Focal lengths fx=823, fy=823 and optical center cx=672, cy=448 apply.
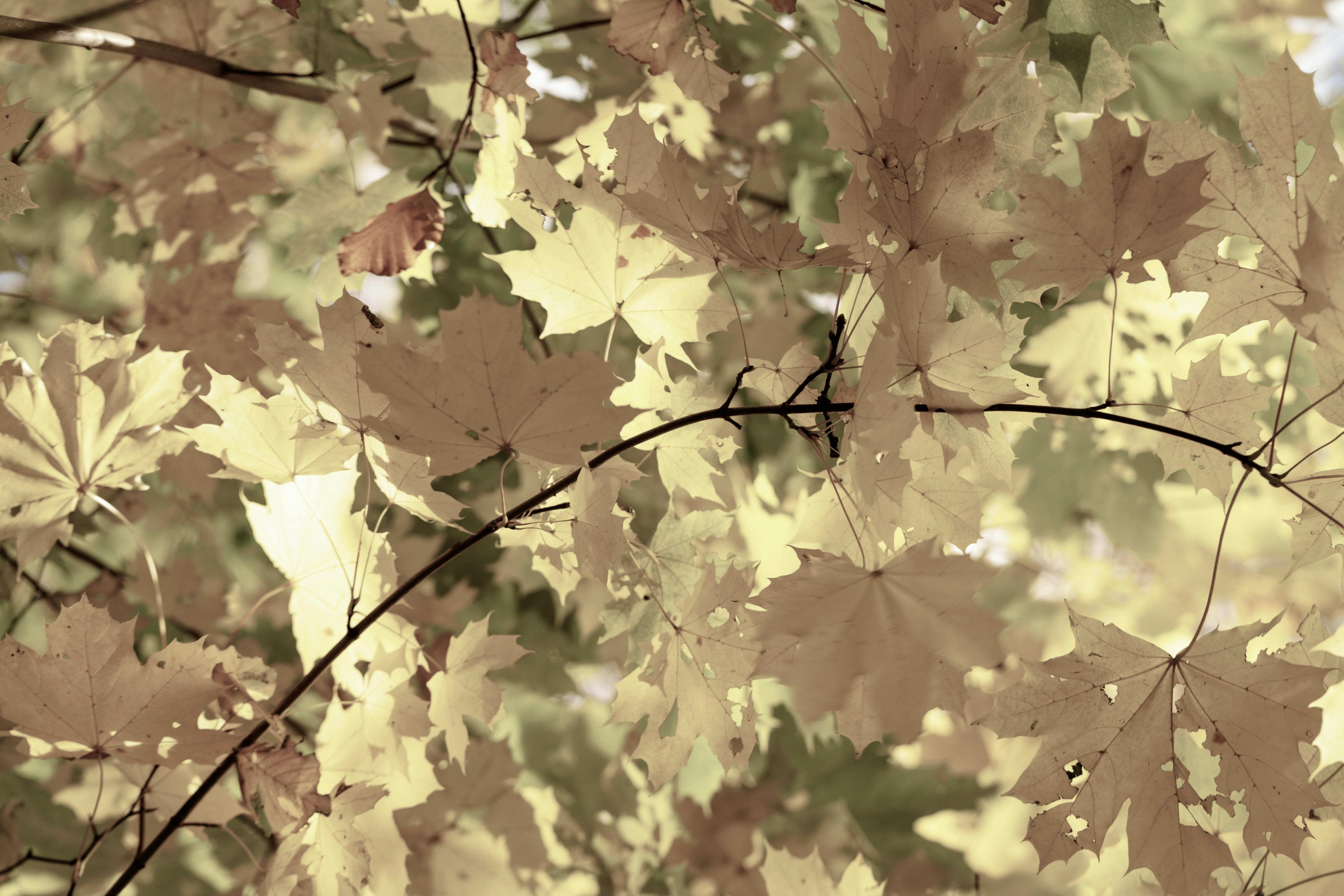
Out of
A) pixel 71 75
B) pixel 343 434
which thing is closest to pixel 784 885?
pixel 343 434

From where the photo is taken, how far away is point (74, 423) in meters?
0.81

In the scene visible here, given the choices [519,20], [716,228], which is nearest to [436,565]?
[716,228]

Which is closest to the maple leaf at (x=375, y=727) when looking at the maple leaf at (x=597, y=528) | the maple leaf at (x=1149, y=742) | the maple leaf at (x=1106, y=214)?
the maple leaf at (x=597, y=528)

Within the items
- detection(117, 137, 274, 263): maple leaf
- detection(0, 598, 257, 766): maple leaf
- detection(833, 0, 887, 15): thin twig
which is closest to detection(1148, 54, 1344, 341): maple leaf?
detection(833, 0, 887, 15): thin twig

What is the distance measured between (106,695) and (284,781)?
16 centimetres

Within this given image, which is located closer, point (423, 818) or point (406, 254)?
point (406, 254)

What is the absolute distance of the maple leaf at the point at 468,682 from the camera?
2.60ft

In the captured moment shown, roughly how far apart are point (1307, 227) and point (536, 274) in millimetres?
558

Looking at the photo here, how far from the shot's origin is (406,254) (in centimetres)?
91

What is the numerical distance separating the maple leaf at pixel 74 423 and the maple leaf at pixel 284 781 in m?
0.31

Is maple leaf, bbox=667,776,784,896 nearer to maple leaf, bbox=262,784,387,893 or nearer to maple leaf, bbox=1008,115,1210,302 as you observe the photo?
maple leaf, bbox=262,784,387,893

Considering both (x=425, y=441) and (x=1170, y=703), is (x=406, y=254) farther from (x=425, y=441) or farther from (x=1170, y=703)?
(x=1170, y=703)

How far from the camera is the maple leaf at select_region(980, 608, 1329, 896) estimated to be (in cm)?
63

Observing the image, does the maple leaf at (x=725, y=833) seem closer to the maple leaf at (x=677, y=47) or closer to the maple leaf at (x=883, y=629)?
the maple leaf at (x=883, y=629)
